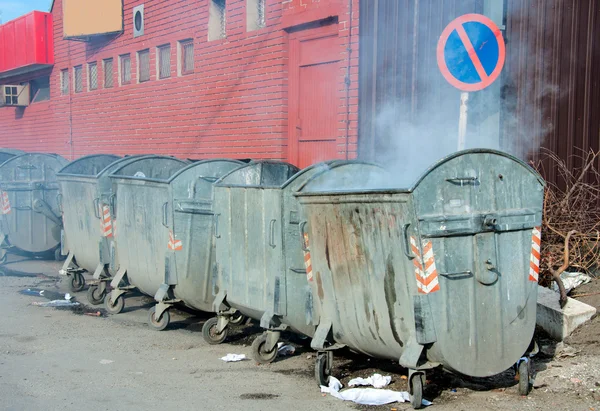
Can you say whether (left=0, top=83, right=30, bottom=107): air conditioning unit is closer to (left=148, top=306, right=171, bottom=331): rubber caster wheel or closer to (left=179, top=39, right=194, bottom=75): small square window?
(left=179, top=39, right=194, bottom=75): small square window

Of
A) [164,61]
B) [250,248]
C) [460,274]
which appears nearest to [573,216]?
[460,274]

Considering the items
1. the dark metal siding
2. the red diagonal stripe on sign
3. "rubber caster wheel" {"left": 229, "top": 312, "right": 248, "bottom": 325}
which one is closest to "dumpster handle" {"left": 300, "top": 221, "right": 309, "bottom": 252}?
"rubber caster wheel" {"left": 229, "top": 312, "right": 248, "bottom": 325}

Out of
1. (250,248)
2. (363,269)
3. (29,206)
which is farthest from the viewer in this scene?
(29,206)

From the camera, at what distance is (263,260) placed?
6.40 m

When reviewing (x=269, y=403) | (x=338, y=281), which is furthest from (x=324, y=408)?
(x=338, y=281)

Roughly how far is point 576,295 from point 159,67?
34.4ft

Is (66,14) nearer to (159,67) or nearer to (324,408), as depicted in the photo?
(159,67)

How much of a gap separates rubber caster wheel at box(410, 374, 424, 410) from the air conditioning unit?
20424 millimetres

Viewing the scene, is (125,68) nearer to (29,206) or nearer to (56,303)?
(29,206)

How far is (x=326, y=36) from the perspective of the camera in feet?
32.7

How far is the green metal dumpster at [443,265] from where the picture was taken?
4.66 metres

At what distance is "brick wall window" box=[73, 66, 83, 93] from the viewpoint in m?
18.8

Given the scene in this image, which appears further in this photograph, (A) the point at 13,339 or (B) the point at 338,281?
(A) the point at 13,339

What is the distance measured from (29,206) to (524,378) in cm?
909
